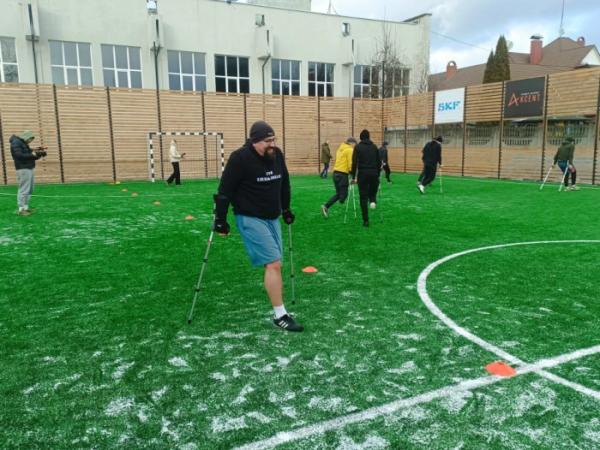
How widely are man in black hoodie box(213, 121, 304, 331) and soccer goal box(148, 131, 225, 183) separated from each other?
1958 centimetres

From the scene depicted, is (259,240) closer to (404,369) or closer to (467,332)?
(404,369)

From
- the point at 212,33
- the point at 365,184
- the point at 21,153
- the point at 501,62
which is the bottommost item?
the point at 365,184

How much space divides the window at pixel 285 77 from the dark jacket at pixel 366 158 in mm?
24495

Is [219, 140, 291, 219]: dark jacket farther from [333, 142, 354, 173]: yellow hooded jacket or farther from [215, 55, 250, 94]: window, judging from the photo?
[215, 55, 250, 94]: window

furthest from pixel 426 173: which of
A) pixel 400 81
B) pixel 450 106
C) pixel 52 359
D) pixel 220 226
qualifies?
pixel 400 81

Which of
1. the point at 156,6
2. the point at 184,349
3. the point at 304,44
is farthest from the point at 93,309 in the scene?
the point at 304,44

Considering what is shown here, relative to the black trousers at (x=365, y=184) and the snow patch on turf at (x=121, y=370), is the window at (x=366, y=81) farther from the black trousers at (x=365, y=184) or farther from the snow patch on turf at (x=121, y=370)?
the snow patch on turf at (x=121, y=370)

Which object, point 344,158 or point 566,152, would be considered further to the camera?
point 566,152

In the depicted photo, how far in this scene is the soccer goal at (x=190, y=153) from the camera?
2373cm

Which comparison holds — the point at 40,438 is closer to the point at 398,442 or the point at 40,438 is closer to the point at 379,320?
the point at 398,442

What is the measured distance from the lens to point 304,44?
33000 mm

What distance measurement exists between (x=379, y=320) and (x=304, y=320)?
2.45 ft

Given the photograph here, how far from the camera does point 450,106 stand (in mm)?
24141

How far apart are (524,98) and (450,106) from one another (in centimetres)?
395
